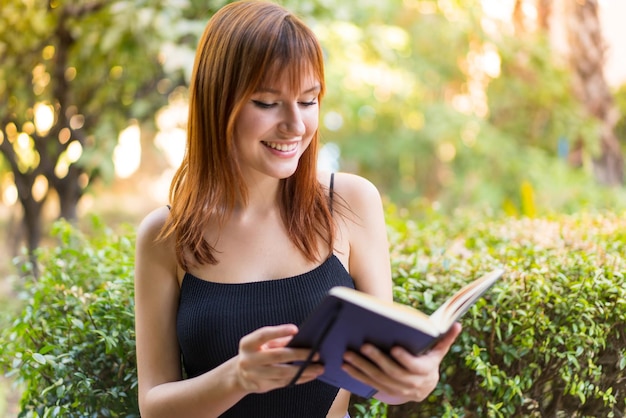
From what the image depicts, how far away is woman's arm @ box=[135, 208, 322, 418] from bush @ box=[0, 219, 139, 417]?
20 cm

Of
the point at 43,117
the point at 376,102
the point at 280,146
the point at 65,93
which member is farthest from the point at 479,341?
the point at 376,102

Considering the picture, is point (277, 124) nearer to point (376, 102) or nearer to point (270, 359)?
point (270, 359)

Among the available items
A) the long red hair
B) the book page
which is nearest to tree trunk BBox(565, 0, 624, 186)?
the long red hair

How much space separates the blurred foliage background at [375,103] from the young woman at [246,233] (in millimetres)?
1356

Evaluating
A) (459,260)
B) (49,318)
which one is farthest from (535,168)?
(49,318)

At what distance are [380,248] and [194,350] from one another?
0.49 metres

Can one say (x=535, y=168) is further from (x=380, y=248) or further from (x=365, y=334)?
(x=365, y=334)

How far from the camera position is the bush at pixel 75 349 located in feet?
6.42

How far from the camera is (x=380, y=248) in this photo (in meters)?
1.86

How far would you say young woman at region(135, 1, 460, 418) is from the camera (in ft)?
5.34

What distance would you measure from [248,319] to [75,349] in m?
0.57

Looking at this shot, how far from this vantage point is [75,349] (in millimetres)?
2006

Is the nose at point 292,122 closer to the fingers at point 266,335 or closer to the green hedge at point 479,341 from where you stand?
the fingers at point 266,335

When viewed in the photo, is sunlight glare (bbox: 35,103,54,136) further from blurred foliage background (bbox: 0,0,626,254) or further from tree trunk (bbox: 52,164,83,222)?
tree trunk (bbox: 52,164,83,222)
